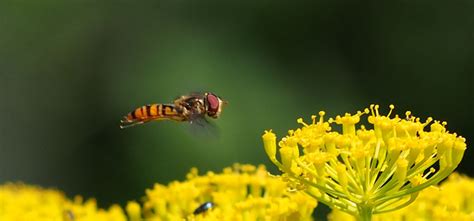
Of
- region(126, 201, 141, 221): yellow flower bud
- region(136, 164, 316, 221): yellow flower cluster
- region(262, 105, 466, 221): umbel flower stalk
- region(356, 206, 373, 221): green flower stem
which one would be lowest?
region(356, 206, 373, 221): green flower stem

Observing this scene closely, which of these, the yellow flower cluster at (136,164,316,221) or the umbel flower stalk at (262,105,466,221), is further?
the yellow flower cluster at (136,164,316,221)

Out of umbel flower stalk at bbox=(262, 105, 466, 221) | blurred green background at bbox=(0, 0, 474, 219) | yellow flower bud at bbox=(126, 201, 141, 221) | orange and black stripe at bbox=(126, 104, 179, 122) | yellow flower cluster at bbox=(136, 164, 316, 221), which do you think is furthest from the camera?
blurred green background at bbox=(0, 0, 474, 219)

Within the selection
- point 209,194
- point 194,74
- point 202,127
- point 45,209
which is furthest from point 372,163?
point 194,74

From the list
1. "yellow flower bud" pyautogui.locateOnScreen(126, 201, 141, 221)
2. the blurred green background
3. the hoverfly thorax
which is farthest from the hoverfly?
the blurred green background

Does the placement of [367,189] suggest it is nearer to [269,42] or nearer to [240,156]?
[240,156]

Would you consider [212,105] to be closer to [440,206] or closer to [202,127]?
[202,127]

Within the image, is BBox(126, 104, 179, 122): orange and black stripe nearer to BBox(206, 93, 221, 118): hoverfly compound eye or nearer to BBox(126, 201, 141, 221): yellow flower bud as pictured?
BBox(206, 93, 221, 118): hoverfly compound eye

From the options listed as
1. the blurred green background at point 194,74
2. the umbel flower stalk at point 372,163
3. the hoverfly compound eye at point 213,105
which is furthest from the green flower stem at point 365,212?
the blurred green background at point 194,74
